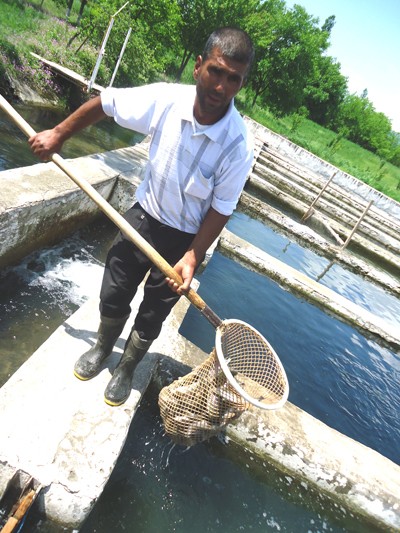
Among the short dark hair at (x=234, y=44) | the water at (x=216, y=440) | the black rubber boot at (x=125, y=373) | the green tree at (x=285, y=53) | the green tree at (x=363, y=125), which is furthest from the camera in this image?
the green tree at (x=363, y=125)

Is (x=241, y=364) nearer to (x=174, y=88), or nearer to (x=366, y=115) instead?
(x=174, y=88)

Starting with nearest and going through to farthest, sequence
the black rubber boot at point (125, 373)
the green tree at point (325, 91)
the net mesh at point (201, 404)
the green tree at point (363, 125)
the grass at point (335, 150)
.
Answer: the net mesh at point (201, 404) < the black rubber boot at point (125, 373) < the grass at point (335, 150) < the green tree at point (325, 91) < the green tree at point (363, 125)

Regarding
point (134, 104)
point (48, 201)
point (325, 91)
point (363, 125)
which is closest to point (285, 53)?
point (325, 91)

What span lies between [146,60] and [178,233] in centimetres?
1863

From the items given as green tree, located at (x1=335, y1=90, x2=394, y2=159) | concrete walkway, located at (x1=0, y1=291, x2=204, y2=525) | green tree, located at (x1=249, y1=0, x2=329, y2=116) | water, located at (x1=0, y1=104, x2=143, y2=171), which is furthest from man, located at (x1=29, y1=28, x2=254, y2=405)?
green tree, located at (x1=335, y1=90, x2=394, y2=159)

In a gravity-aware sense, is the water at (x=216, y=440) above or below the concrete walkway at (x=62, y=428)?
below

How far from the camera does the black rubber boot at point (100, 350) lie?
2176 mm

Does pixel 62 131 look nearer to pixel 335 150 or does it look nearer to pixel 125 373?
pixel 125 373

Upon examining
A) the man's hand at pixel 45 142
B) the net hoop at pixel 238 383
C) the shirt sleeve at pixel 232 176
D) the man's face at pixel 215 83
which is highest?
the man's face at pixel 215 83

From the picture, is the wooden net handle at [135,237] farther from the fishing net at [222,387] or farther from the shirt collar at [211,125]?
the shirt collar at [211,125]

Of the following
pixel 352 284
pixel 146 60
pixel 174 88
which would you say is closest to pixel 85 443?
pixel 174 88

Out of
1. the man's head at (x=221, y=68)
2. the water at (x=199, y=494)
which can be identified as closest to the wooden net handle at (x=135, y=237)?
the man's head at (x=221, y=68)

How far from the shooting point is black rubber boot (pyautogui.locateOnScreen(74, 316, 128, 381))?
2.18 meters

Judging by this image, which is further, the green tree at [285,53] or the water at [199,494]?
the green tree at [285,53]
